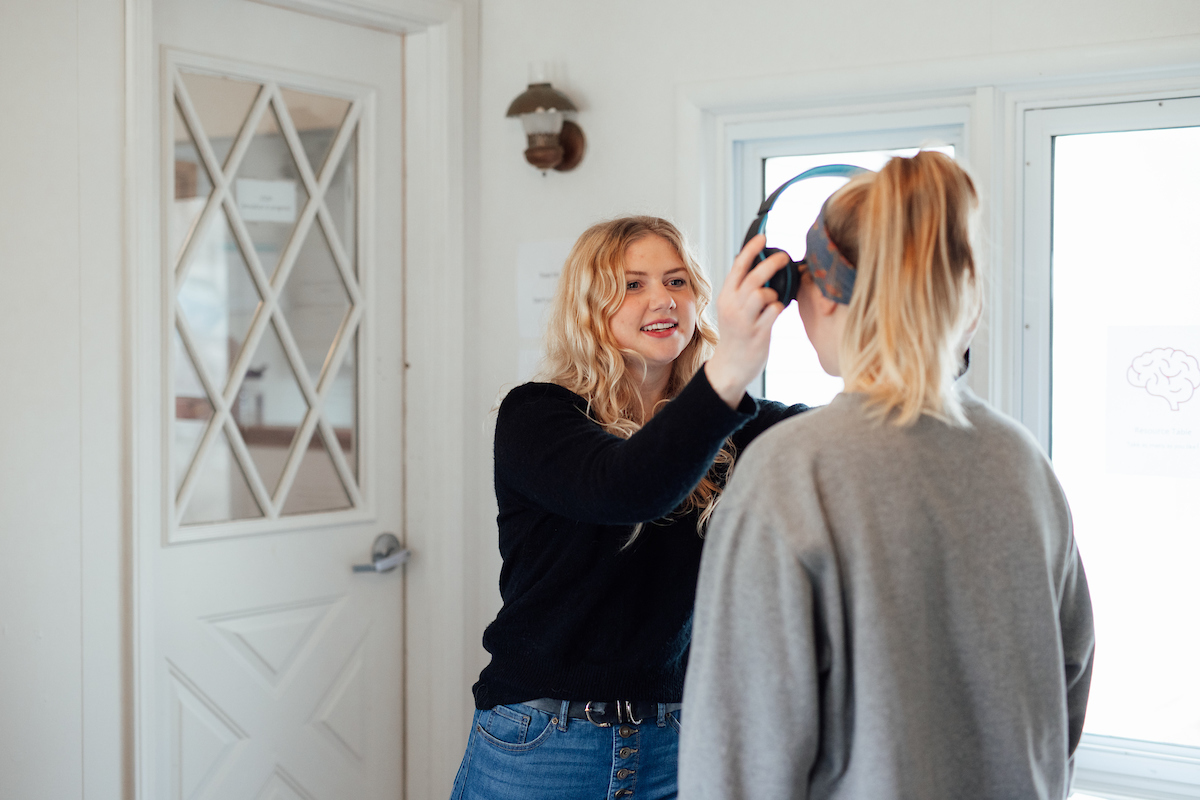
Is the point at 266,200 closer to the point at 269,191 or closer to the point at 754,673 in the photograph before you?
the point at 269,191

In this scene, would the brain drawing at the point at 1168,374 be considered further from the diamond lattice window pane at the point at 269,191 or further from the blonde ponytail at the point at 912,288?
the diamond lattice window pane at the point at 269,191

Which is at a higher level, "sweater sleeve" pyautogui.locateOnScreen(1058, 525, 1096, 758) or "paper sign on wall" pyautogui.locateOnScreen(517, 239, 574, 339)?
"paper sign on wall" pyautogui.locateOnScreen(517, 239, 574, 339)

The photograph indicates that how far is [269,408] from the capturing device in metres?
2.14

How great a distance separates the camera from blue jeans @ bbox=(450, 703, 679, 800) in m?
1.28

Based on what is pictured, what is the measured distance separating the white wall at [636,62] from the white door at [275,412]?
22cm

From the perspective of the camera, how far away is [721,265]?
218 centimetres

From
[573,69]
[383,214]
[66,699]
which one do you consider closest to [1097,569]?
[573,69]

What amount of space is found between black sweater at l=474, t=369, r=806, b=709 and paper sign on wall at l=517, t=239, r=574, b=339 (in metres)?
1.01

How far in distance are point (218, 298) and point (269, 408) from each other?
0.86ft

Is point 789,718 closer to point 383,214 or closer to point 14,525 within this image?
point 14,525

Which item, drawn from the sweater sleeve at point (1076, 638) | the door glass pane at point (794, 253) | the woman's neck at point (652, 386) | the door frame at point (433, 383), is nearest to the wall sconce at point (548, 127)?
the door frame at point (433, 383)

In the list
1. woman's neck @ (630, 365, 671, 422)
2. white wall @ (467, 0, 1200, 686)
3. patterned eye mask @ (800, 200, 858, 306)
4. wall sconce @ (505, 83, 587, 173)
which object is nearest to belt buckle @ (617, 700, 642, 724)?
woman's neck @ (630, 365, 671, 422)

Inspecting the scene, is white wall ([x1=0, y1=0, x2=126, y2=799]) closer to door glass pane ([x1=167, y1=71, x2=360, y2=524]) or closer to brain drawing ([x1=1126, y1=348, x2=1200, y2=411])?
door glass pane ([x1=167, y1=71, x2=360, y2=524])

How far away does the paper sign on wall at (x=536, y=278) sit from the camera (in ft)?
7.51
